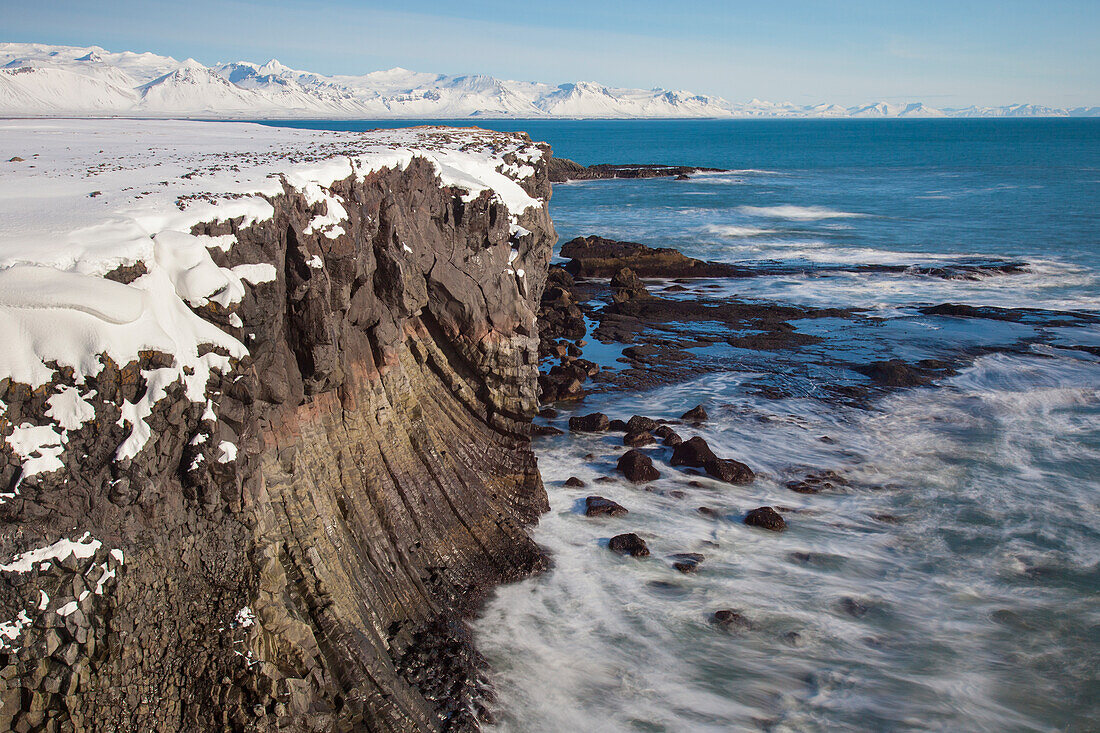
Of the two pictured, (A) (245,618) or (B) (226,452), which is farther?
(B) (226,452)

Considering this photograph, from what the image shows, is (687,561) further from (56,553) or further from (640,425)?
(56,553)

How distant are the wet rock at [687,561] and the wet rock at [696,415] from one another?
6864mm

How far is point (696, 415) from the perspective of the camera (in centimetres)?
2045

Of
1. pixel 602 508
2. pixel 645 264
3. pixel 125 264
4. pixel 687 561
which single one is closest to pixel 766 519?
pixel 687 561

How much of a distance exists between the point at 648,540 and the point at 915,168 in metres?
108

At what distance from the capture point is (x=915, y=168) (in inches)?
4205

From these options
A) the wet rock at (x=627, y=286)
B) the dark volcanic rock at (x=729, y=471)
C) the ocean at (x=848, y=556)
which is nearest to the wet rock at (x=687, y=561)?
the ocean at (x=848, y=556)

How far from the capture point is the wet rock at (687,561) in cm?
1335

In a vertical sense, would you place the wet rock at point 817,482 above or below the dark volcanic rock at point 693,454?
below

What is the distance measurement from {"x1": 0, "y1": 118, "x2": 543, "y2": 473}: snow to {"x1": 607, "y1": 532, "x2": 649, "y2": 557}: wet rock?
702 cm

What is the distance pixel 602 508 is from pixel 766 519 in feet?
10.2

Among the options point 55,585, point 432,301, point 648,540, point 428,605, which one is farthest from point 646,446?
point 55,585

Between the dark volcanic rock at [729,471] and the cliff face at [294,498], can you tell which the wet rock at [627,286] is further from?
the cliff face at [294,498]

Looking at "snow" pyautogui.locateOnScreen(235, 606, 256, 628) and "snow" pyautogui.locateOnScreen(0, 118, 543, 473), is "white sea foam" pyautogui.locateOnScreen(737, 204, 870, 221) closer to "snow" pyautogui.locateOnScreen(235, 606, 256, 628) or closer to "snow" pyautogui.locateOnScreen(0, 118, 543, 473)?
Answer: "snow" pyautogui.locateOnScreen(0, 118, 543, 473)
